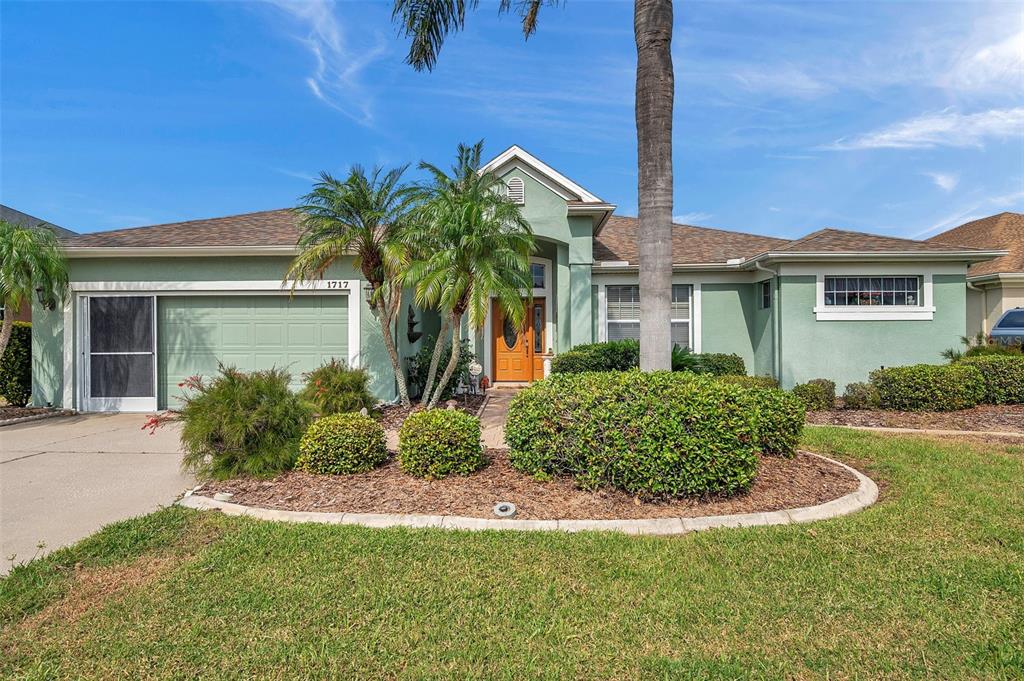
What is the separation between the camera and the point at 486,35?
8461mm

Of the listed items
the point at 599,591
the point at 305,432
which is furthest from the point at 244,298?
the point at 599,591

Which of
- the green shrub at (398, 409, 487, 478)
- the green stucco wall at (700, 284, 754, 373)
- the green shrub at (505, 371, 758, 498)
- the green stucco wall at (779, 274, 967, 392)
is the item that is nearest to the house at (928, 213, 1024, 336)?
the green stucco wall at (779, 274, 967, 392)

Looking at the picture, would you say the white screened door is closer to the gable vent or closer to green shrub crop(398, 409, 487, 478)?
Answer: the gable vent

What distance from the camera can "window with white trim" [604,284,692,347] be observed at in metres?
13.6

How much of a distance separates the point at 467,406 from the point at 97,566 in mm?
7278

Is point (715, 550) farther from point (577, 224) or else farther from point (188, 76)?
point (188, 76)

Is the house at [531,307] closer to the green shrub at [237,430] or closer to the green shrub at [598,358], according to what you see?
the green shrub at [598,358]

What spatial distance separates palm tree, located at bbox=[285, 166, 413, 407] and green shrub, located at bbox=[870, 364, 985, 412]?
30.6ft

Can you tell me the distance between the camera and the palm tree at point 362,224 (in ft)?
28.6

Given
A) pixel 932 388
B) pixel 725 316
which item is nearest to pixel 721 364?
pixel 725 316

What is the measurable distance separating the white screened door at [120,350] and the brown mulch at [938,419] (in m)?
13.3

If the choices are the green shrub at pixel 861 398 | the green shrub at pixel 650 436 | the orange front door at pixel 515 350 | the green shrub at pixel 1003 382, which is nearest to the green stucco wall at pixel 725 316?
the green shrub at pixel 861 398

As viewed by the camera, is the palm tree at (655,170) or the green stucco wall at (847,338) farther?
the green stucco wall at (847,338)

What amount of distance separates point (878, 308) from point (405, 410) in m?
11.3
